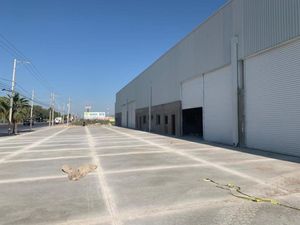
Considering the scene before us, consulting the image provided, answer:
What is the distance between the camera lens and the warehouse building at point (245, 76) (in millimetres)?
15781

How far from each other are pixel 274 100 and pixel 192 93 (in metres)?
13.5

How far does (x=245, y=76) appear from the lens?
20.0 meters

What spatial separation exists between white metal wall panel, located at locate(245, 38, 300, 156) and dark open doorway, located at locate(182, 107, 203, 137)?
14.8 m

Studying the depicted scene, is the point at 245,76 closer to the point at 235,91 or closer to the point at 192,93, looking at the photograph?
the point at 235,91

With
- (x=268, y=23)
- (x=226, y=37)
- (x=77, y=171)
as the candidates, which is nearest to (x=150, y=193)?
(x=77, y=171)

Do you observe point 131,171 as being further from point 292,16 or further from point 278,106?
point 292,16

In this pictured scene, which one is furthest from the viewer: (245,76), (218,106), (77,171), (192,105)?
(192,105)

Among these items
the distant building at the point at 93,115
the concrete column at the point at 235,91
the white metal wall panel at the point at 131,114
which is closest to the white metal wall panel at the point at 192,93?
the concrete column at the point at 235,91

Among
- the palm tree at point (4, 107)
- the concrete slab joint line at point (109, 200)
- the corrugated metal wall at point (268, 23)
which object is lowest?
the concrete slab joint line at point (109, 200)

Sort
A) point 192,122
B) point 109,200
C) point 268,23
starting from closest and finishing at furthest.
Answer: point 109,200 < point 268,23 < point 192,122

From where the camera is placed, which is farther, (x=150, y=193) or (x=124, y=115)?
(x=124, y=115)

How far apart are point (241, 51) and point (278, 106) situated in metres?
4.97

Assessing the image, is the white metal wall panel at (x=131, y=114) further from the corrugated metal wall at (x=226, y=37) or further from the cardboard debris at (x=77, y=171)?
the cardboard debris at (x=77, y=171)

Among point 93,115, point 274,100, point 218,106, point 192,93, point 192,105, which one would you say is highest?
point 93,115
